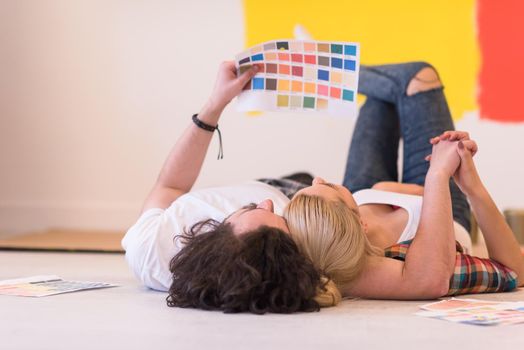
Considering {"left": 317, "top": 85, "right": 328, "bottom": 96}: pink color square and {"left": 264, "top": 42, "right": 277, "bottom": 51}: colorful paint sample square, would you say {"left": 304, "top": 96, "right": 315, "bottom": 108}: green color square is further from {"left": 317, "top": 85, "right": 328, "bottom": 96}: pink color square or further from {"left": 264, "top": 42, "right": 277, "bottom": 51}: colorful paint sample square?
{"left": 264, "top": 42, "right": 277, "bottom": 51}: colorful paint sample square

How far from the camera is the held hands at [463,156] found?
161 cm

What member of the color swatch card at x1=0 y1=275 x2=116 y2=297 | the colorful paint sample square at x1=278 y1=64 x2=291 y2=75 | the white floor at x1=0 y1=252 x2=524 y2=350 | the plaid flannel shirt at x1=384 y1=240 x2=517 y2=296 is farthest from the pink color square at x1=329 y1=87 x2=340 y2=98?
the color swatch card at x1=0 y1=275 x2=116 y2=297

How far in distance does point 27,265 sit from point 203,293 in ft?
3.47

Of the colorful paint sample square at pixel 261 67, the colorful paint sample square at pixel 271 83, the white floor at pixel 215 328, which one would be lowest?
the white floor at pixel 215 328

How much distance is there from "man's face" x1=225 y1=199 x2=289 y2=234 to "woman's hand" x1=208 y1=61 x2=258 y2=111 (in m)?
0.47

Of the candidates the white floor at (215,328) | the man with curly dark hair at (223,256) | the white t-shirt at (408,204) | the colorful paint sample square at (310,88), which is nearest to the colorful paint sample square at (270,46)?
the colorful paint sample square at (310,88)

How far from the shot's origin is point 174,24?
3.33m

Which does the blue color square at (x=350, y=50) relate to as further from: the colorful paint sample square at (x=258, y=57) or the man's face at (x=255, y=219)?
the man's face at (x=255, y=219)

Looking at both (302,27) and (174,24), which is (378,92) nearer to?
(302,27)

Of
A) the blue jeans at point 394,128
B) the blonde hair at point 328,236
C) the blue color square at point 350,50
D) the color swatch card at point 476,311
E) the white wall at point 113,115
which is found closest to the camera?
the color swatch card at point 476,311

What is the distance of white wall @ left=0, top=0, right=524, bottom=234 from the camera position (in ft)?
10.8

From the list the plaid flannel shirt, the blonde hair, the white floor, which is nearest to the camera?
the white floor

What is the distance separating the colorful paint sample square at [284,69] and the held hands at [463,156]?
0.36 m

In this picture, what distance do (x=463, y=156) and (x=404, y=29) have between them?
5.28 feet
